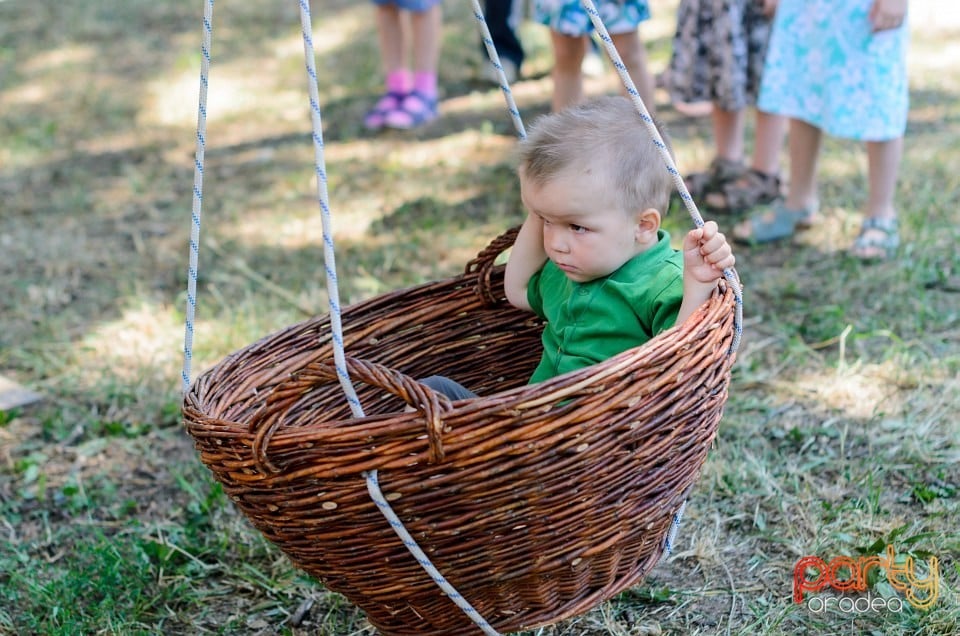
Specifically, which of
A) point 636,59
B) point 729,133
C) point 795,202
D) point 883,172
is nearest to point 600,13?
point 636,59

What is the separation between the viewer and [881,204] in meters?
3.19

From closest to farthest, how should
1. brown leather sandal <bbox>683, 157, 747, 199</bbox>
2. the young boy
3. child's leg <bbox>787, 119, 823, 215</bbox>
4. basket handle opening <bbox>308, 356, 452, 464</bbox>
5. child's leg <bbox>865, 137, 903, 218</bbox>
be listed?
1. basket handle opening <bbox>308, 356, 452, 464</bbox>
2. the young boy
3. child's leg <bbox>865, 137, 903, 218</bbox>
4. child's leg <bbox>787, 119, 823, 215</bbox>
5. brown leather sandal <bbox>683, 157, 747, 199</bbox>

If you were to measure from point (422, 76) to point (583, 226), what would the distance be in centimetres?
325

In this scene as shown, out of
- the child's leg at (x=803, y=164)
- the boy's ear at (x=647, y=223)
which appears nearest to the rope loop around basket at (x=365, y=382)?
the boy's ear at (x=647, y=223)

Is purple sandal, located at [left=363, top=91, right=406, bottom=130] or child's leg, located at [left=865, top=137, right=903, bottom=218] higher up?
child's leg, located at [left=865, top=137, right=903, bottom=218]

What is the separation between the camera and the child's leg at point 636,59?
353cm

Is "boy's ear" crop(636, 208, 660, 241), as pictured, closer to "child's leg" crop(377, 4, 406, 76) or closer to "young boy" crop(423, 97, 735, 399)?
"young boy" crop(423, 97, 735, 399)

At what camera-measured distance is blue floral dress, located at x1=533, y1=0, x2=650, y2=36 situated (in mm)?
3375

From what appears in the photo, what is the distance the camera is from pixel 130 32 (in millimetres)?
6621

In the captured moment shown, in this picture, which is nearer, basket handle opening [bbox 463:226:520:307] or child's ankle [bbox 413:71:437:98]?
basket handle opening [bbox 463:226:520:307]

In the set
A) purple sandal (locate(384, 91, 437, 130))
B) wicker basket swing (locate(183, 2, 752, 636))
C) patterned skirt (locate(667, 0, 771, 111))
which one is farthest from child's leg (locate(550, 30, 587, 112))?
wicker basket swing (locate(183, 2, 752, 636))

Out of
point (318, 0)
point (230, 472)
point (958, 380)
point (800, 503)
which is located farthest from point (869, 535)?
point (318, 0)

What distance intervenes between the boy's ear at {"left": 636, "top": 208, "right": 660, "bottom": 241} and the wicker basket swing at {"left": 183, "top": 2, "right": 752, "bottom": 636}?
8.1 inches

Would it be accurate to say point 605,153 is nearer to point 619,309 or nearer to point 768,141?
point 619,309
